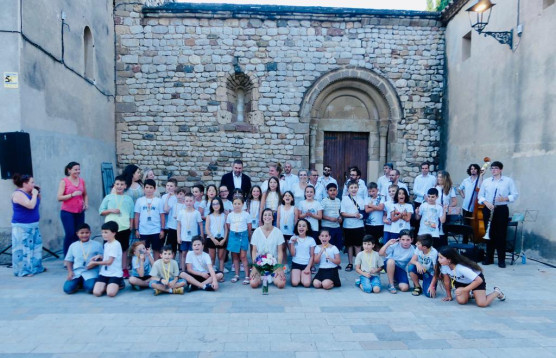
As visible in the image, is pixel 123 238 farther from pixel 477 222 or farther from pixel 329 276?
pixel 477 222

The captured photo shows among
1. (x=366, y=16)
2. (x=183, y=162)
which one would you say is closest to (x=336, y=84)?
(x=366, y=16)

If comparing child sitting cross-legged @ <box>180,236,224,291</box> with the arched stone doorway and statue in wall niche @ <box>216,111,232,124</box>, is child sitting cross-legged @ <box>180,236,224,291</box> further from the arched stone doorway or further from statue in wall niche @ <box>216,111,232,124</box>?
the arched stone doorway

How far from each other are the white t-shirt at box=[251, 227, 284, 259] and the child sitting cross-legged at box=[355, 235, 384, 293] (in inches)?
46.4

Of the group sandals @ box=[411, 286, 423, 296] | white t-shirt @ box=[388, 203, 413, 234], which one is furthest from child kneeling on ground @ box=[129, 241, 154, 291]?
white t-shirt @ box=[388, 203, 413, 234]

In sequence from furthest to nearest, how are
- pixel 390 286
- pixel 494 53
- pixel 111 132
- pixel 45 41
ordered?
pixel 111 132 → pixel 494 53 → pixel 45 41 → pixel 390 286

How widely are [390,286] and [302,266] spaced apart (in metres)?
1.26

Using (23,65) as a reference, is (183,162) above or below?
below

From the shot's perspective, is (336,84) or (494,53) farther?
(336,84)

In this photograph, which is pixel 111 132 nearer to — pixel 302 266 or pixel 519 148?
pixel 302 266

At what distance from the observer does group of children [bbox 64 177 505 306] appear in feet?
17.9

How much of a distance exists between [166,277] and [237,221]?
1.37 m

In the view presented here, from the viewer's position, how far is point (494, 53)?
29.2 feet

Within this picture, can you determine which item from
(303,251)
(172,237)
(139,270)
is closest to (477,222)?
(303,251)

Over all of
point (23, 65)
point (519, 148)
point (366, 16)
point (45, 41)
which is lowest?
point (519, 148)
